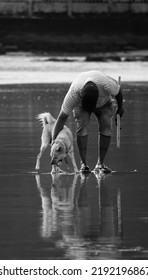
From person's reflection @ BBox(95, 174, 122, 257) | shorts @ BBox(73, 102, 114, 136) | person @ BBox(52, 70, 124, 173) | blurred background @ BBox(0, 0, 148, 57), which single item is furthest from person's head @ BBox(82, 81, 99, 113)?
blurred background @ BBox(0, 0, 148, 57)

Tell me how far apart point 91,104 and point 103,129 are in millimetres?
757

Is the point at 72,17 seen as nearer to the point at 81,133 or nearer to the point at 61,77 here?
the point at 61,77

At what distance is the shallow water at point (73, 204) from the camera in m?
10.4

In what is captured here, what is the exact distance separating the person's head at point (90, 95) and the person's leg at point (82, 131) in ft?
1.34

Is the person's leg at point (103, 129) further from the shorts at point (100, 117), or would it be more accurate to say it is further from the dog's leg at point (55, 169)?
the dog's leg at point (55, 169)

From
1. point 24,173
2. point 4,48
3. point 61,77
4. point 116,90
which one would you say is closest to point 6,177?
point 24,173

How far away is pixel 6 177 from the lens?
49.0 ft

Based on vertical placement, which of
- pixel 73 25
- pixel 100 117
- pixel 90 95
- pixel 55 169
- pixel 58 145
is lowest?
pixel 73 25


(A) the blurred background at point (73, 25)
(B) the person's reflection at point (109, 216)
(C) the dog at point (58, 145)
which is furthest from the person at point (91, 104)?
(A) the blurred background at point (73, 25)

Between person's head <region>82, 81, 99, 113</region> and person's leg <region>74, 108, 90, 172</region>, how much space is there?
0.41 m

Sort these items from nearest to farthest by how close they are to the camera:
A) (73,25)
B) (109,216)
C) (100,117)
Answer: (109,216), (100,117), (73,25)

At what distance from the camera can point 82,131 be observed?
612 inches

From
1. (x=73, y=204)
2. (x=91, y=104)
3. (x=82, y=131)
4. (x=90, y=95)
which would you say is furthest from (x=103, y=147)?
(x=73, y=204)

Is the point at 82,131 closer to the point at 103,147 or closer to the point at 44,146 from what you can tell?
the point at 103,147
